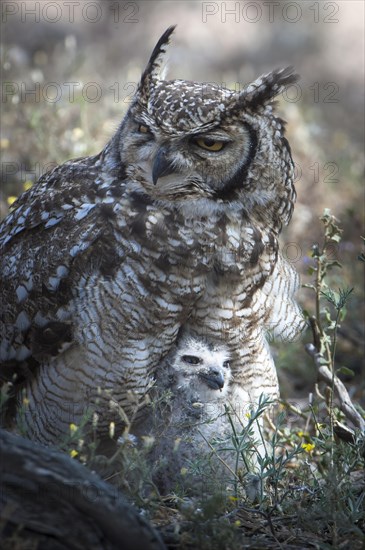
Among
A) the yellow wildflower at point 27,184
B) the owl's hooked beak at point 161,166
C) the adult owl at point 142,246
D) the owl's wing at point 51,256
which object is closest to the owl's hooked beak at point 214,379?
the adult owl at point 142,246

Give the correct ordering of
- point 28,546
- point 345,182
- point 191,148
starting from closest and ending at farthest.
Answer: point 28,546 → point 191,148 → point 345,182

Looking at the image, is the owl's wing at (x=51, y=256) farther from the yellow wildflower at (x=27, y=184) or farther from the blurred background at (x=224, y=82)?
the yellow wildflower at (x=27, y=184)

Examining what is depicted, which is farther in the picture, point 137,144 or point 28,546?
point 137,144

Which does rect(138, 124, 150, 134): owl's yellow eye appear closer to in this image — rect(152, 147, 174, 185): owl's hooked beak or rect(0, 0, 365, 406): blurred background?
rect(152, 147, 174, 185): owl's hooked beak

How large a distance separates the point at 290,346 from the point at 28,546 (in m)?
3.14

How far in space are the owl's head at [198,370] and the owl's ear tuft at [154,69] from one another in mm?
1207

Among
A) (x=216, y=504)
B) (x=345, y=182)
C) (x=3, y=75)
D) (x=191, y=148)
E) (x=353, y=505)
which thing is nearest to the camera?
(x=216, y=504)

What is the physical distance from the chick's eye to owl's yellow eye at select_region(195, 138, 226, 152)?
38.8 inches

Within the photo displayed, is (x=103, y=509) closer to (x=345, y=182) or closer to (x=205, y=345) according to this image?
(x=205, y=345)

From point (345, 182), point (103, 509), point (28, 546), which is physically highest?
point (345, 182)

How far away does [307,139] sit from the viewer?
295 inches

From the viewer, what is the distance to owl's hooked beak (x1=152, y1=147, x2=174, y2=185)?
343cm

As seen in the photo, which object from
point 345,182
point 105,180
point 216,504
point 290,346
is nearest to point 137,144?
point 105,180

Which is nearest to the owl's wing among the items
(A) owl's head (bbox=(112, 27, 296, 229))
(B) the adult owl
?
(B) the adult owl
